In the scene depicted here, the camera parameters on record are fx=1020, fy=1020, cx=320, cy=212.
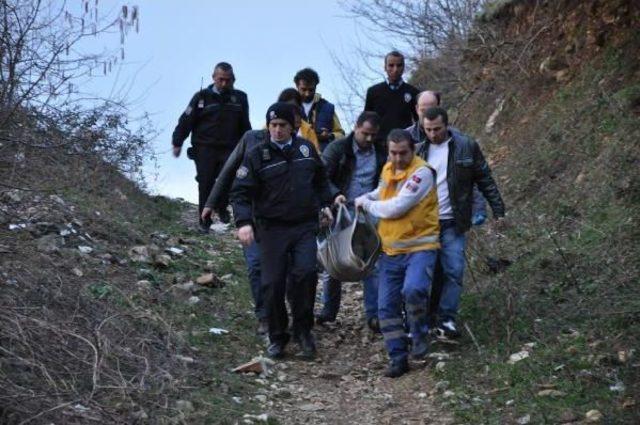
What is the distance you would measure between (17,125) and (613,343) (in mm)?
4454

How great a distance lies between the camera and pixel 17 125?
24.6 ft

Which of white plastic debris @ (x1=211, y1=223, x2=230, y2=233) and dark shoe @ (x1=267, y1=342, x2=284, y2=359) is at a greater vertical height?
white plastic debris @ (x1=211, y1=223, x2=230, y2=233)

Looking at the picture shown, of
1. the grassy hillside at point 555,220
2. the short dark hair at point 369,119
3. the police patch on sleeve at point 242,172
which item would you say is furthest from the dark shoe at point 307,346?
the short dark hair at point 369,119

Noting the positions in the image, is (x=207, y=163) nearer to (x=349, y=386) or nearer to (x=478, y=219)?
(x=478, y=219)

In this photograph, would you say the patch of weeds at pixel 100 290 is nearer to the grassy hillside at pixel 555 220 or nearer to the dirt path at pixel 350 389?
the dirt path at pixel 350 389

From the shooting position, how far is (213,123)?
10617 mm

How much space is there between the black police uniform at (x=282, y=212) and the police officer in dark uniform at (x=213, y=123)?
126 inches

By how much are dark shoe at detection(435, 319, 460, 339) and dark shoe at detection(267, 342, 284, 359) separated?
119 cm

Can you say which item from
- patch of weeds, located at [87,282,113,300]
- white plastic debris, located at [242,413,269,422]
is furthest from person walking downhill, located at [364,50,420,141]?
white plastic debris, located at [242,413,269,422]

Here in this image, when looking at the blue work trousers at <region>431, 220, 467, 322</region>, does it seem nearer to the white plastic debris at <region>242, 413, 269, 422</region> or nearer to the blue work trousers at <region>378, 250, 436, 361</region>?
the blue work trousers at <region>378, 250, 436, 361</region>

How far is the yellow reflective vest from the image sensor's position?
7.18 metres

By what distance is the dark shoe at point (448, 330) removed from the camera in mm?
7535

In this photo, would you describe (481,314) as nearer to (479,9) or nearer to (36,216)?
(36,216)

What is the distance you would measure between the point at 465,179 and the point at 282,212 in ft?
4.59
